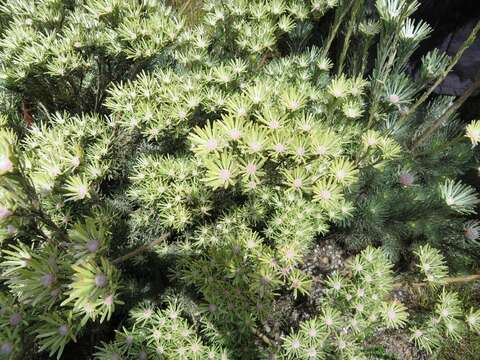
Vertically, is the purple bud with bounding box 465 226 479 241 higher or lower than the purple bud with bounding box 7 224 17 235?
lower

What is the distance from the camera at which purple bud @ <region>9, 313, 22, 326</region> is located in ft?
2.66

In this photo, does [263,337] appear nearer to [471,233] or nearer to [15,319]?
[15,319]

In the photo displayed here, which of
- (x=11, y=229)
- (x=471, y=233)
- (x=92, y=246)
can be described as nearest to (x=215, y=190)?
(x=92, y=246)

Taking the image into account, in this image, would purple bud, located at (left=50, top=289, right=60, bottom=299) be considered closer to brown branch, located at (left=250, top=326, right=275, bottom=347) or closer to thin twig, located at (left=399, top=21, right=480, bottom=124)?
brown branch, located at (left=250, top=326, right=275, bottom=347)

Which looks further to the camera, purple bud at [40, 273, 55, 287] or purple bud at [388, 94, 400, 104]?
purple bud at [388, 94, 400, 104]

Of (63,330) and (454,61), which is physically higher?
(454,61)

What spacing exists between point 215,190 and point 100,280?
56 cm

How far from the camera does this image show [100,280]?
733 millimetres

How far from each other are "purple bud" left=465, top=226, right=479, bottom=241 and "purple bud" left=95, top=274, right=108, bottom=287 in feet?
4.42

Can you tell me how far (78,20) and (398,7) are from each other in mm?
1247

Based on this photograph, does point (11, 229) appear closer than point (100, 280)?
No

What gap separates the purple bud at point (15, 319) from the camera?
0.81 m

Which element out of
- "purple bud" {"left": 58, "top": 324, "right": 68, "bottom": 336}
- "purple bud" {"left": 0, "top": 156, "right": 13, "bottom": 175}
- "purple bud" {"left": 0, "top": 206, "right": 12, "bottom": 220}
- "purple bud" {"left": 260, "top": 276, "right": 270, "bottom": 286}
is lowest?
"purple bud" {"left": 260, "top": 276, "right": 270, "bottom": 286}

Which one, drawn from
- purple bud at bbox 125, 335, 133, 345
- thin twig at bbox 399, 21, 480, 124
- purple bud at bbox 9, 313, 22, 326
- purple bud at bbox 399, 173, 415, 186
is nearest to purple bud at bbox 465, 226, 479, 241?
purple bud at bbox 399, 173, 415, 186
